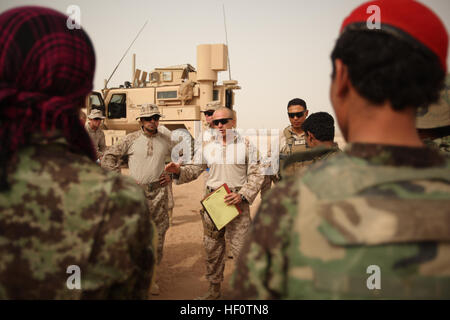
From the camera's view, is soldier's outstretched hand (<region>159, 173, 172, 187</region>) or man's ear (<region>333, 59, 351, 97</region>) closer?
man's ear (<region>333, 59, 351, 97</region>)

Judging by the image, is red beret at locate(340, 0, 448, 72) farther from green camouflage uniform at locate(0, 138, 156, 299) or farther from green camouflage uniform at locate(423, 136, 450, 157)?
green camouflage uniform at locate(423, 136, 450, 157)

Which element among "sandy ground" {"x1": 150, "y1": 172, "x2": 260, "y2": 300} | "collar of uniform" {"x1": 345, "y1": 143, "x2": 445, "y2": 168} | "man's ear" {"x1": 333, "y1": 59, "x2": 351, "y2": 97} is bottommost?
"sandy ground" {"x1": 150, "y1": 172, "x2": 260, "y2": 300}

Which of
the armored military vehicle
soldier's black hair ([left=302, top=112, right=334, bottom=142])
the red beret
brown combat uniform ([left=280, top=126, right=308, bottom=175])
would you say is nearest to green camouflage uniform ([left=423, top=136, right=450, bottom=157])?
soldier's black hair ([left=302, top=112, right=334, bottom=142])

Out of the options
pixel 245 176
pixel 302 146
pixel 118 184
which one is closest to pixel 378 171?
pixel 118 184

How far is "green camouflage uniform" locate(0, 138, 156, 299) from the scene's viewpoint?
93 centimetres

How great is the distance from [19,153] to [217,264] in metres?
2.83

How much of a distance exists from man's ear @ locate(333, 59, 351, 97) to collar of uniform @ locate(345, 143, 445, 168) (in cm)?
18

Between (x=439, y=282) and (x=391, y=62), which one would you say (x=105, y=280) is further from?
(x=391, y=62)

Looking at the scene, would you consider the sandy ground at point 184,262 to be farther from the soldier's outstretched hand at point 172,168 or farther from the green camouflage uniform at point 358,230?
the green camouflage uniform at point 358,230

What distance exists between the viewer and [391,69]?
0.78 meters

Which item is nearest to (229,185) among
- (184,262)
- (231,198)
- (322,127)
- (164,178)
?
(231,198)

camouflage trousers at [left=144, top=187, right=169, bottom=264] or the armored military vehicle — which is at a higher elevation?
the armored military vehicle

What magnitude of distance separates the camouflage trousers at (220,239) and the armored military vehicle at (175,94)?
7.55 meters

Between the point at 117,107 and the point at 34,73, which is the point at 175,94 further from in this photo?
the point at 34,73
